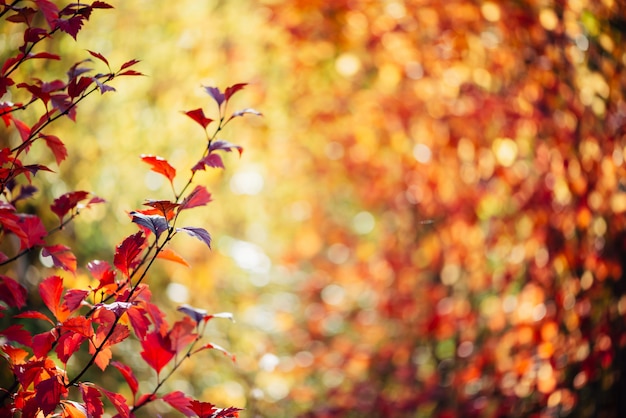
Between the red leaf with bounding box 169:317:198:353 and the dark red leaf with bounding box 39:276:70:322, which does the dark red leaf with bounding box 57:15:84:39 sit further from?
the red leaf with bounding box 169:317:198:353

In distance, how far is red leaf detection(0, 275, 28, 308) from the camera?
3.92 ft

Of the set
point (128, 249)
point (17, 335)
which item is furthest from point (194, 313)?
point (17, 335)

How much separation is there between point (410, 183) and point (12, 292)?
Result: 12.3ft

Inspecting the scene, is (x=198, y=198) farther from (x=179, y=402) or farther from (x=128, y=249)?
(x=179, y=402)

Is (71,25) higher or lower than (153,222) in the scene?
higher

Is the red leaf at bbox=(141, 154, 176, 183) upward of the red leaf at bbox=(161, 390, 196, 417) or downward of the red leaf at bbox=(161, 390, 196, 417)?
upward

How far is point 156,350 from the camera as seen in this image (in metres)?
1.19

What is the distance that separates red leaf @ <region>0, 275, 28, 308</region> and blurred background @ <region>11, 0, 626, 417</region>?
1041 millimetres

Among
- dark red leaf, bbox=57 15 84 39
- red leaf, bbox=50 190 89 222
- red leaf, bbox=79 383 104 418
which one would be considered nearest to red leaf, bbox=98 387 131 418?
red leaf, bbox=79 383 104 418

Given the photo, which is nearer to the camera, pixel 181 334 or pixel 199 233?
pixel 199 233

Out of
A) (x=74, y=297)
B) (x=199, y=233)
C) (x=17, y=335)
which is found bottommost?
(x=17, y=335)

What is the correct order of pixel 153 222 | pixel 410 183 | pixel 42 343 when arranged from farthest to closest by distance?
pixel 410 183, pixel 42 343, pixel 153 222

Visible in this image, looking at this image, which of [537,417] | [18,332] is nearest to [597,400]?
[537,417]

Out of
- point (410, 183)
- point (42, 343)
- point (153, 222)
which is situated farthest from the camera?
point (410, 183)
